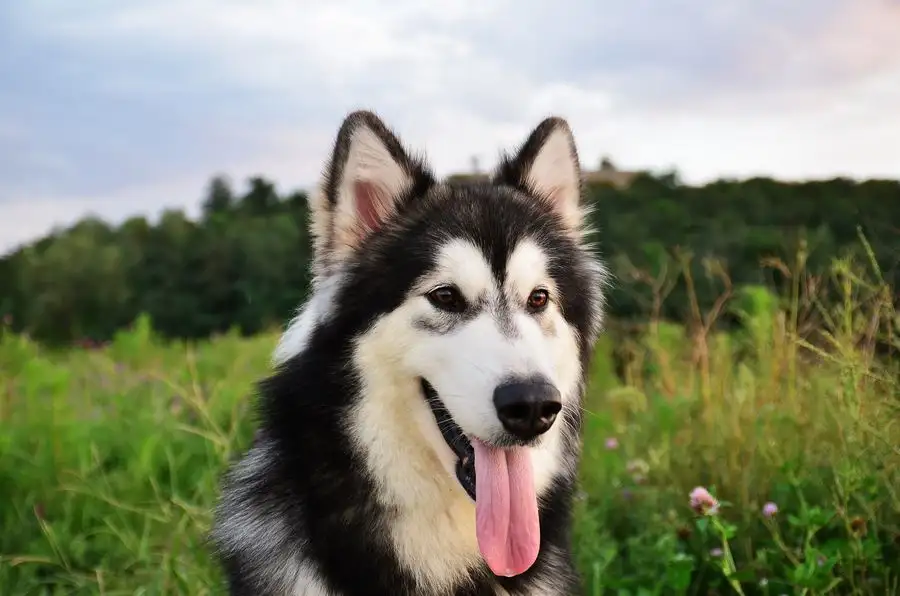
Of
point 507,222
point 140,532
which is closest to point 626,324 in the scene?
point 140,532

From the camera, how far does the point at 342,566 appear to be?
2.50m

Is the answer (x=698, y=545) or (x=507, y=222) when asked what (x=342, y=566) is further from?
(x=698, y=545)

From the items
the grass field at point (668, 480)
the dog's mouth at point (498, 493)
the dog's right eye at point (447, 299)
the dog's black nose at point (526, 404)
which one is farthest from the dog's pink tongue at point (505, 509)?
the grass field at point (668, 480)

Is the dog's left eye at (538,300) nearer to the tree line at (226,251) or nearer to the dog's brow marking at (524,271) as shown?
the dog's brow marking at (524,271)

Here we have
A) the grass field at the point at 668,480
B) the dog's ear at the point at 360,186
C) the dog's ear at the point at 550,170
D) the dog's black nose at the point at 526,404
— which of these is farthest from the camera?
the grass field at the point at 668,480

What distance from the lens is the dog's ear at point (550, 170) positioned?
3021 millimetres

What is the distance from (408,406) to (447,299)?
1.25ft

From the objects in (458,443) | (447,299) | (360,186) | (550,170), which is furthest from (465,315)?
(550,170)

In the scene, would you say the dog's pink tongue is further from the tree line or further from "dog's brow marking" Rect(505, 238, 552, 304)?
the tree line

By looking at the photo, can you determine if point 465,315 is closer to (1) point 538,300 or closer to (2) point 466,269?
(2) point 466,269

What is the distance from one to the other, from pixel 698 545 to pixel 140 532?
3.23m

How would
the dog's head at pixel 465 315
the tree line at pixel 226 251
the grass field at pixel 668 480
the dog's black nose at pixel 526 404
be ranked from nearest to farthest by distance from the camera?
the dog's black nose at pixel 526 404 → the dog's head at pixel 465 315 → the grass field at pixel 668 480 → the tree line at pixel 226 251

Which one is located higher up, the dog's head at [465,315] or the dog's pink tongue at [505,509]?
the dog's head at [465,315]

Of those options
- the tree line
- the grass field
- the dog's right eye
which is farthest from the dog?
the tree line
